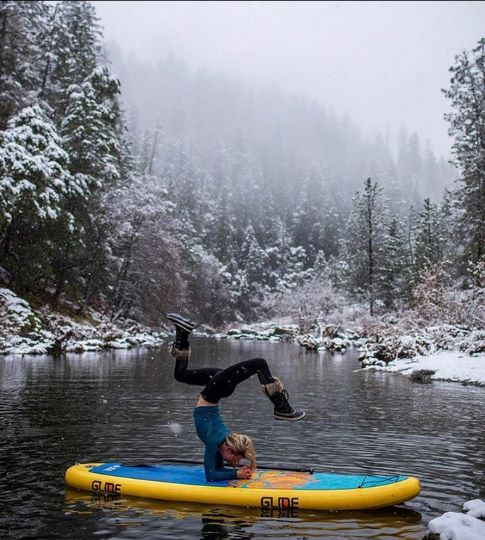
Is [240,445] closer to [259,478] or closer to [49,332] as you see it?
[259,478]

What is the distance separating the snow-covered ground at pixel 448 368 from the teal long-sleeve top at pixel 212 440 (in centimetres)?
1538

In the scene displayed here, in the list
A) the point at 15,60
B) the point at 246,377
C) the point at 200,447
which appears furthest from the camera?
the point at 15,60

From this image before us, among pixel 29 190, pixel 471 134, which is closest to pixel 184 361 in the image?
pixel 29 190

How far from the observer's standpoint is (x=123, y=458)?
9227 mm

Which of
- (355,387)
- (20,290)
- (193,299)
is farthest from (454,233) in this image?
(193,299)

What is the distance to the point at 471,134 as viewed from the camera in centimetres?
3291

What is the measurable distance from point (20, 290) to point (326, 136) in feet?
555

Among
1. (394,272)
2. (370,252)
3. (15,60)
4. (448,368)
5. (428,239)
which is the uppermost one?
(15,60)

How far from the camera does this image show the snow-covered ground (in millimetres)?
21016

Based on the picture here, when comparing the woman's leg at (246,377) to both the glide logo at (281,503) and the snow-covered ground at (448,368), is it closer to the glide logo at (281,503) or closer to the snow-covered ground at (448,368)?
the glide logo at (281,503)

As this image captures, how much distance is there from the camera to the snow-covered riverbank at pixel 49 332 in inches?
1021

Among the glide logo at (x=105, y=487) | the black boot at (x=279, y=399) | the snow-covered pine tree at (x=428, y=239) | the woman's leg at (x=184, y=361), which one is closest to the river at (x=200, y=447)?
the glide logo at (x=105, y=487)

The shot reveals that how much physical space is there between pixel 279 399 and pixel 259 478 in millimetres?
1070

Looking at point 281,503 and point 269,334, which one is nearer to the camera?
point 281,503
